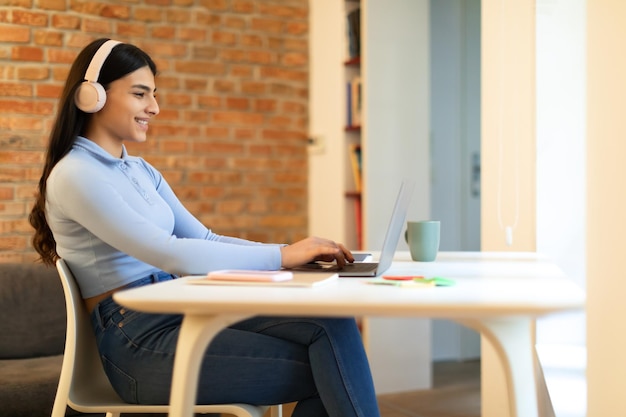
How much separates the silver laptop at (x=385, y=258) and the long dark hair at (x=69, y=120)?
656mm

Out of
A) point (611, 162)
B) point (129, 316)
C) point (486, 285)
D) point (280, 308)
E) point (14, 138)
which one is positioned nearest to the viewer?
point (280, 308)

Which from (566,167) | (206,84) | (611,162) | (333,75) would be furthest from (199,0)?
(611,162)

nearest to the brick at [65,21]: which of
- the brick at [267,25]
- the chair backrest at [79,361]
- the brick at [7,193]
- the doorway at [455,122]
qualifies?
the brick at [7,193]

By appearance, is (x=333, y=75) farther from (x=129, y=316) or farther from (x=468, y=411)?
(x=129, y=316)

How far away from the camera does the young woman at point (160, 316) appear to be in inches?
61.0

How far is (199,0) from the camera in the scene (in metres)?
4.24

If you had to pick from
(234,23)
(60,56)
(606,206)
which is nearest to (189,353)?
(606,206)

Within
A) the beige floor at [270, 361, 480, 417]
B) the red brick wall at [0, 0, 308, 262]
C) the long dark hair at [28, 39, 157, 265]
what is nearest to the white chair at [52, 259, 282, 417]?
the long dark hair at [28, 39, 157, 265]

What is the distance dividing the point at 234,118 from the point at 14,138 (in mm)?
1147

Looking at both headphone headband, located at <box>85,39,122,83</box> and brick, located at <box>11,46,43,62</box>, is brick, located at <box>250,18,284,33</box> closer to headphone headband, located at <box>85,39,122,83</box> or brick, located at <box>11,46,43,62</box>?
brick, located at <box>11,46,43,62</box>

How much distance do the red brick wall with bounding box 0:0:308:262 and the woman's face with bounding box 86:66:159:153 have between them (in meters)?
2.02

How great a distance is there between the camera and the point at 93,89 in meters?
1.89

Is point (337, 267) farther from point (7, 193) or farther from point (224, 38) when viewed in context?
point (224, 38)

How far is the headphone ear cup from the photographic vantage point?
1892mm
